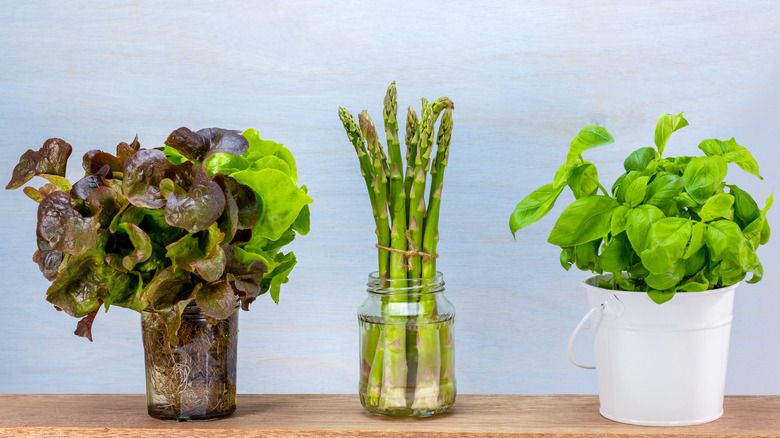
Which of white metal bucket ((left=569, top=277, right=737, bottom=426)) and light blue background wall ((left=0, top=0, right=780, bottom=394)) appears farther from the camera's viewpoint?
light blue background wall ((left=0, top=0, right=780, bottom=394))

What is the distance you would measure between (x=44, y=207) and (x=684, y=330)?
66cm

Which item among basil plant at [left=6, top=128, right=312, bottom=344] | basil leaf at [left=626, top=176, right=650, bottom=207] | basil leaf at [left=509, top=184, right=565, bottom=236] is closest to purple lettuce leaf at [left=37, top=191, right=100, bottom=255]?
basil plant at [left=6, top=128, right=312, bottom=344]

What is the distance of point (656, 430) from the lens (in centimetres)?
78

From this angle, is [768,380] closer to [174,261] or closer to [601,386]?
[601,386]

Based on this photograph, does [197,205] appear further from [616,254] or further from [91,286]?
[616,254]

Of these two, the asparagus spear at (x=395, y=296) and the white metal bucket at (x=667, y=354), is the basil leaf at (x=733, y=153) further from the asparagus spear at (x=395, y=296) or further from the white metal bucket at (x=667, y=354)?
the asparagus spear at (x=395, y=296)

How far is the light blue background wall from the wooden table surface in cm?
11

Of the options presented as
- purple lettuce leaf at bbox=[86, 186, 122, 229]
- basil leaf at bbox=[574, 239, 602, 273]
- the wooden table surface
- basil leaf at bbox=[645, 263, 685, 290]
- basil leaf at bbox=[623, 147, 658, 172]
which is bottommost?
the wooden table surface

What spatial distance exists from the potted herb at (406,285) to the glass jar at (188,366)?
0.53 ft

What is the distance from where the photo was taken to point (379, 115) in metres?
1.04

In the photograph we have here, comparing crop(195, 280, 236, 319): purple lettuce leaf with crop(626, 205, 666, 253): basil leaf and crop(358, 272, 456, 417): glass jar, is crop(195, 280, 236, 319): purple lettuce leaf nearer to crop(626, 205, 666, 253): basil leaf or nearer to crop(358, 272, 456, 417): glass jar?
crop(358, 272, 456, 417): glass jar

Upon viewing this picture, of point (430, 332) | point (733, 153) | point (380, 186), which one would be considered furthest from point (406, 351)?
point (733, 153)

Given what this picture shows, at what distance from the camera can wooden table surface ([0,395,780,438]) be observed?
0.79 m

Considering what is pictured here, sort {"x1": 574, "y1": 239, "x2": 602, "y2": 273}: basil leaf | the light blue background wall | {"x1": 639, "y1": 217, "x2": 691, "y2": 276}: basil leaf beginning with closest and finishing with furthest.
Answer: {"x1": 639, "y1": 217, "x2": 691, "y2": 276}: basil leaf
{"x1": 574, "y1": 239, "x2": 602, "y2": 273}: basil leaf
the light blue background wall
